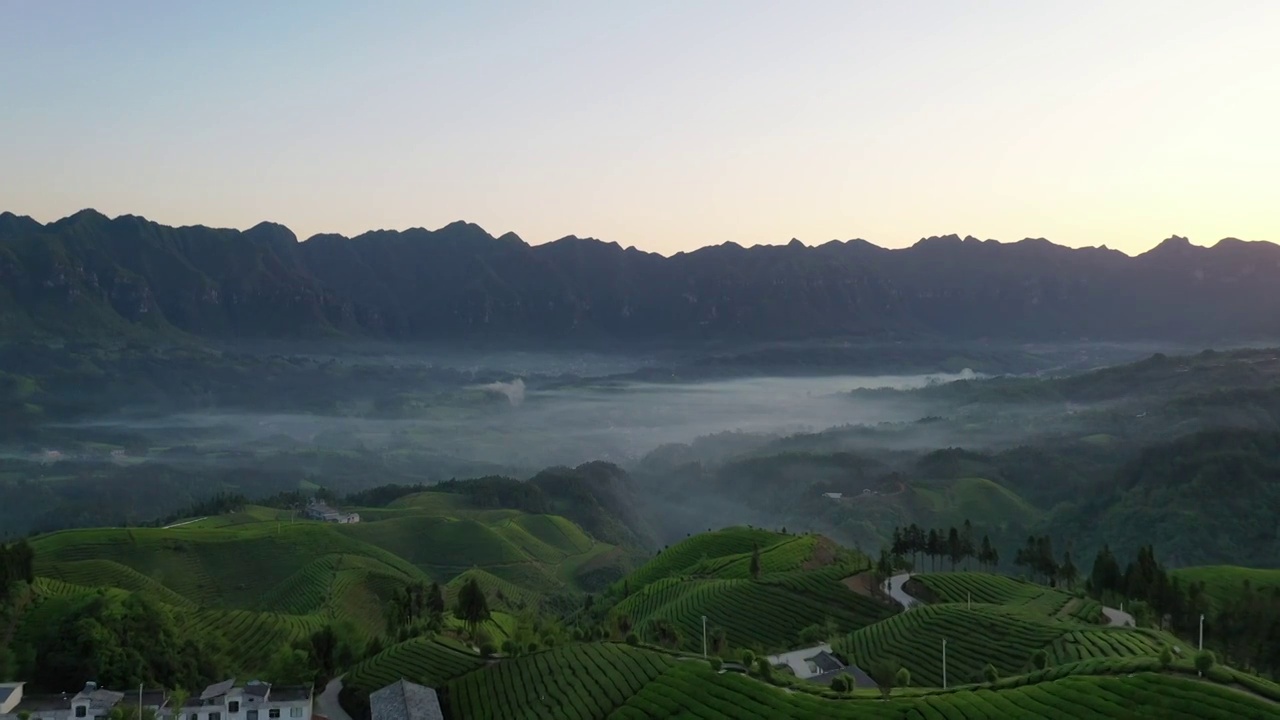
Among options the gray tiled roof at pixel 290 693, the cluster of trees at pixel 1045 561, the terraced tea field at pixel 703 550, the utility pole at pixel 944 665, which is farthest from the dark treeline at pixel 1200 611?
the gray tiled roof at pixel 290 693

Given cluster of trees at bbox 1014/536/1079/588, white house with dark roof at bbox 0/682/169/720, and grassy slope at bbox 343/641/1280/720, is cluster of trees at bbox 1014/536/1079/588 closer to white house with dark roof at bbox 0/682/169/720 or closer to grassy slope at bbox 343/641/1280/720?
grassy slope at bbox 343/641/1280/720

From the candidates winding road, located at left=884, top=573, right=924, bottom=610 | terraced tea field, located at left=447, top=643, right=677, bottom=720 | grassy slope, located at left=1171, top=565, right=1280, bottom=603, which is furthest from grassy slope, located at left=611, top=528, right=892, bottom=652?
grassy slope, located at left=1171, top=565, right=1280, bottom=603

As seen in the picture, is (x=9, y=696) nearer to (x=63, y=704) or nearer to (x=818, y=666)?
(x=63, y=704)

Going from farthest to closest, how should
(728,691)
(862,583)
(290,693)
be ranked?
(862,583) < (290,693) < (728,691)

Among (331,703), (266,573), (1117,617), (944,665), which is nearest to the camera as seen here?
(944,665)

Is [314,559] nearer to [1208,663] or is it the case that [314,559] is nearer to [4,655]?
[4,655]

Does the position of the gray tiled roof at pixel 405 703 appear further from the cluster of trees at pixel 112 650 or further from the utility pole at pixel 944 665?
the utility pole at pixel 944 665

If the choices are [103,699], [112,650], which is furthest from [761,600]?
[103,699]

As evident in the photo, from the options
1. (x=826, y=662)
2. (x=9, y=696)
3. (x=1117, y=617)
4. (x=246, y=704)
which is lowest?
(x=1117, y=617)
